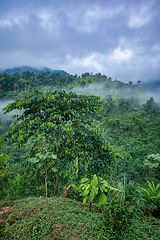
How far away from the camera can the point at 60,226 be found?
6.59 ft

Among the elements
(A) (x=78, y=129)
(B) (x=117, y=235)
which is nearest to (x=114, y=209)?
(B) (x=117, y=235)

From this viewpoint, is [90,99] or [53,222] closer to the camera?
[53,222]

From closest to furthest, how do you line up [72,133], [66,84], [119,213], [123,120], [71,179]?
[119,213], [72,133], [71,179], [123,120], [66,84]

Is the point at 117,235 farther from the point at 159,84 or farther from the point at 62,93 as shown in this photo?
the point at 159,84

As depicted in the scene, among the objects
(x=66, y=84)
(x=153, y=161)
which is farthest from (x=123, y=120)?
(x=66, y=84)

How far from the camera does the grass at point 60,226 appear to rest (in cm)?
182

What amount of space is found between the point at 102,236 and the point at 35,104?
2951 mm

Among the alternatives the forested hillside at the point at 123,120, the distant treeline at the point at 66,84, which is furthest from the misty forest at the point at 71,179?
the distant treeline at the point at 66,84

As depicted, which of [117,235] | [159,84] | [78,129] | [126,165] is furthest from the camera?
[159,84]

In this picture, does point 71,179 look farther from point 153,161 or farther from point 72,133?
point 153,161

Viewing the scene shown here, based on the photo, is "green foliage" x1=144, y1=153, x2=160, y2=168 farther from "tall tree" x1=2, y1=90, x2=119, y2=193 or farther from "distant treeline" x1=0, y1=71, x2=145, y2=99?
"distant treeline" x1=0, y1=71, x2=145, y2=99

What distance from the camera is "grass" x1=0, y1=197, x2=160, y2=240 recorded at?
182 centimetres

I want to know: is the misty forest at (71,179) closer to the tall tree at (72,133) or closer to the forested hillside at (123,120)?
the tall tree at (72,133)

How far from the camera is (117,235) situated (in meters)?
1.76
